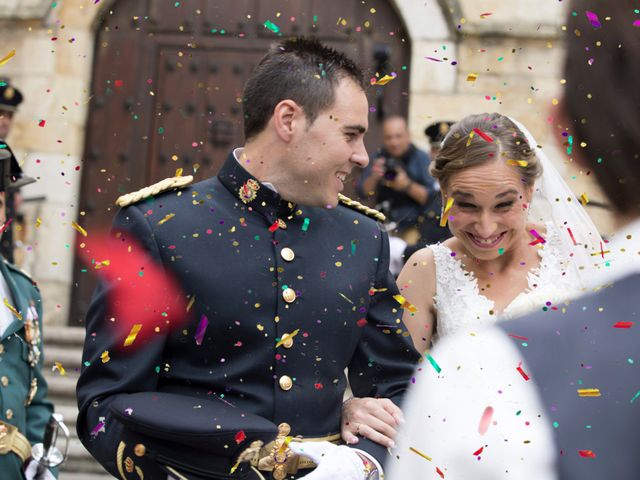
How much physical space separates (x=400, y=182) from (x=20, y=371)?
110 inches

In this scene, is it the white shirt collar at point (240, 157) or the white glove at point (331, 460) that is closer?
the white glove at point (331, 460)

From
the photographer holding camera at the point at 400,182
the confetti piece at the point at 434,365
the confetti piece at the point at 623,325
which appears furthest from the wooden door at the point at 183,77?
the confetti piece at the point at 623,325

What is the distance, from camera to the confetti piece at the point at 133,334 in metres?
2.37

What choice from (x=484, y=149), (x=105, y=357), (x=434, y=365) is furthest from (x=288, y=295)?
(x=434, y=365)

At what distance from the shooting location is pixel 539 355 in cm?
96

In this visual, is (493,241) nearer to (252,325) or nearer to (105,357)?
(252,325)

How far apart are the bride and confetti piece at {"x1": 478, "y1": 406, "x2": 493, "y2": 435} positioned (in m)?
2.03

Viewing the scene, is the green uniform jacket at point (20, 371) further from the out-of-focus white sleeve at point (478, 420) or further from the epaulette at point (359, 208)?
the out-of-focus white sleeve at point (478, 420)

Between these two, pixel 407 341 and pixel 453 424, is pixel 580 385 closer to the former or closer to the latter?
pixel 453 424

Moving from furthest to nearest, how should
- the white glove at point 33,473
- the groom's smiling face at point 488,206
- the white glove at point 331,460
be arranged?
the white glove at point 33,473 → the groom's smiling face at point 488,206 → the white glove at point 331,460

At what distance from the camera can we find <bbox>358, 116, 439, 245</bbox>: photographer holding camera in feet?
18.0

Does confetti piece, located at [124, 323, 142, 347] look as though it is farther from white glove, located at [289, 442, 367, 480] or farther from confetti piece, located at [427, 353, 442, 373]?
confetti piece, located at [427, 353, 442, 373]

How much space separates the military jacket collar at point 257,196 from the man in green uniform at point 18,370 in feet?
3.46

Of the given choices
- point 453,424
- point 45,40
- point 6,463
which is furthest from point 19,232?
point 453,424
